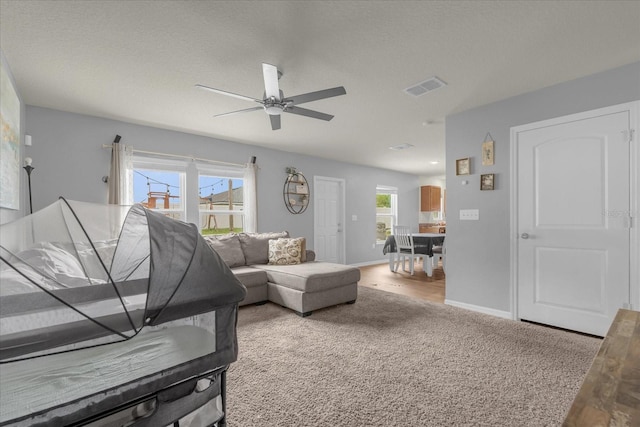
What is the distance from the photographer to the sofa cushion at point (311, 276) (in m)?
3.24

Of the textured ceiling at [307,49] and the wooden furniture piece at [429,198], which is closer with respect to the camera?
the textured ceiling at [307,49]

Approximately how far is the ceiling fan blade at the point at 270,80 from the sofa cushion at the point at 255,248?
93.8 inches

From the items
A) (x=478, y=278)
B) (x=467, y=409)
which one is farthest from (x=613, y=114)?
(x=467, y=409)

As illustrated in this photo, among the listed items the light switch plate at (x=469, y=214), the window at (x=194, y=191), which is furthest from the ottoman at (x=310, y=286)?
the window at (x=194, y=191)

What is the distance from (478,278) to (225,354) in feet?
10.5

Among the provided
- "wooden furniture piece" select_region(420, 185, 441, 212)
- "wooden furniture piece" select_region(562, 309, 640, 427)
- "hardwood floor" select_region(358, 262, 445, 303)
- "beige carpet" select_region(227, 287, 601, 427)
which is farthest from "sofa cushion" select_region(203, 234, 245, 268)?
"wooden furniture piece" select_region(420, 185, 441, 212)

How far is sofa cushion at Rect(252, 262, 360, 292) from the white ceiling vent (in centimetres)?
215

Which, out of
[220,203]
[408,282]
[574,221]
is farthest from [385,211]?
[574,221]

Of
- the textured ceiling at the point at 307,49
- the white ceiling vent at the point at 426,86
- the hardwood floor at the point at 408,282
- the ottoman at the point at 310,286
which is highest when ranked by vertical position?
the textured ceiling at the point at 307,49

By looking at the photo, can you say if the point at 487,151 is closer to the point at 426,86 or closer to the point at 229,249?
the point at 426,86

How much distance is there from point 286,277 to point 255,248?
1.02m

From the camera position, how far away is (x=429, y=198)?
27.7 ft

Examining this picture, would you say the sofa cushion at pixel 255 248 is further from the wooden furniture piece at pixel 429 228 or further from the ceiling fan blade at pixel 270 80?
the wooden furniture piece at pixel 429 228

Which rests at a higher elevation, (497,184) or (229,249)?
(497,184)
